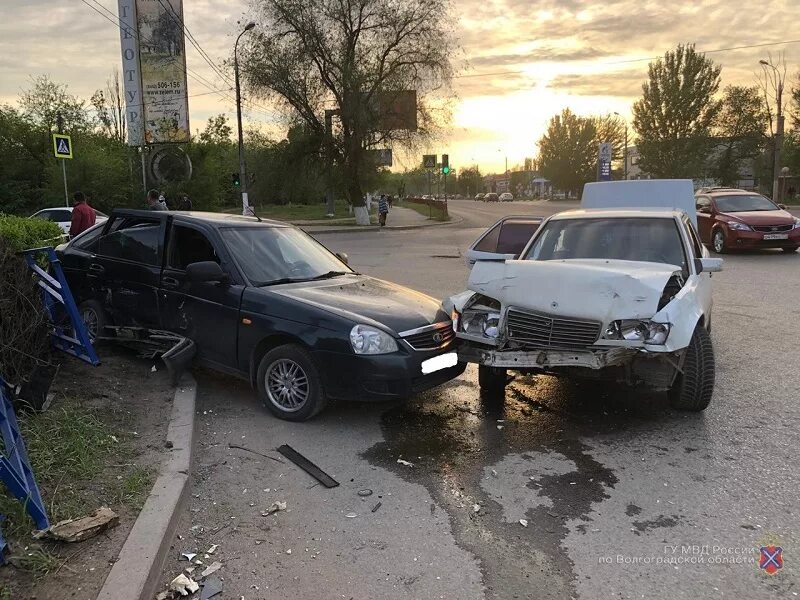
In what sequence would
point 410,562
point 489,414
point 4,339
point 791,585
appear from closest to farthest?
point 791,585 < point 410,562 < point 4,339 < point 489,414

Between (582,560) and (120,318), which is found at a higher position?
(120,318)

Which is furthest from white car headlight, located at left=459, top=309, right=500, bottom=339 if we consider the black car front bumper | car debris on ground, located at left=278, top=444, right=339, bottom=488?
car debris on ground, located at left=278, top=444, right=339, bottom=488

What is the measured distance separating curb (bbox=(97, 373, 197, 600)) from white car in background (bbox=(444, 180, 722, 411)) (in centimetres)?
227

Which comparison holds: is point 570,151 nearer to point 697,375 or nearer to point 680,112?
point 680,112

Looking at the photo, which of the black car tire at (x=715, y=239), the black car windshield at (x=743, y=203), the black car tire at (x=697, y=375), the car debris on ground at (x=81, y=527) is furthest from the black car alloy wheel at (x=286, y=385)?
the black car windshield at (x=743, y=203)

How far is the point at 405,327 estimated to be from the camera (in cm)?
473

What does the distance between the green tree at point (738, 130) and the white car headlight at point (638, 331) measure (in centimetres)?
6166

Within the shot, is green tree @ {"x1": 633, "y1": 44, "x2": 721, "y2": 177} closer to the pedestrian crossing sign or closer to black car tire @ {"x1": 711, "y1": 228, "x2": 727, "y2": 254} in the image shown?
black car tire @ {"x1": 711, "y1": 228, "x2": 727, "y2": 254}

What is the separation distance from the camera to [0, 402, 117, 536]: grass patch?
3.12 metres

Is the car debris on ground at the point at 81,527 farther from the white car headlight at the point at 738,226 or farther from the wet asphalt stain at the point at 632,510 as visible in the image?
the white car headlight at the point at 738,226

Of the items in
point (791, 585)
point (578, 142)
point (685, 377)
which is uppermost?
point (578, 142)

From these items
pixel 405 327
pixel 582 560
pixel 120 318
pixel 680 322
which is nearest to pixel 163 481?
pixel 405 327

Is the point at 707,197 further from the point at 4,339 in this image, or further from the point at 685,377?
the point at 4,339

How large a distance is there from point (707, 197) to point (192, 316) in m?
16.1
